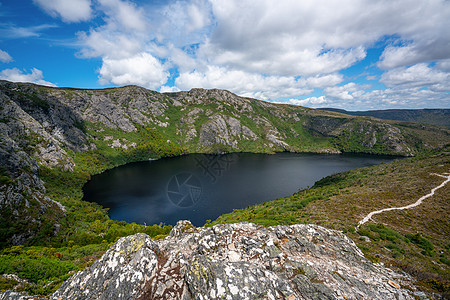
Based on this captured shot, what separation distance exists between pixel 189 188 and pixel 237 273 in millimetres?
84602

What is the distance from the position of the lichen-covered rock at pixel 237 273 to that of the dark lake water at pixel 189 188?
46.7 meters

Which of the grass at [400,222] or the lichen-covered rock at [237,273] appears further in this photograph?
the grass at [400,222]

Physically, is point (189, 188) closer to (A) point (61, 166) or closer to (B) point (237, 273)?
(A) point (61, 166)

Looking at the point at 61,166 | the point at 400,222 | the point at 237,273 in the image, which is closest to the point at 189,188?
the point at 61,166

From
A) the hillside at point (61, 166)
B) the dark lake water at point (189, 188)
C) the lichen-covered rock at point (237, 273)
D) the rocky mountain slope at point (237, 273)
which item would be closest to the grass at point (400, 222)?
the hillside at point (61, 166)

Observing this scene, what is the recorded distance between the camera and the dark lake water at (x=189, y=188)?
216ft

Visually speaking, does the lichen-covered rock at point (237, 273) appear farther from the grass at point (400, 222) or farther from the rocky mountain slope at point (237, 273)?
the grass at point (400, 222)

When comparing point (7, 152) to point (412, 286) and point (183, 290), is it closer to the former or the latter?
point (183, 290)

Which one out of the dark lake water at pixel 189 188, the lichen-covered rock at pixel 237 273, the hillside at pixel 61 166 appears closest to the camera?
the lichen-covered rock at pixel 237 273

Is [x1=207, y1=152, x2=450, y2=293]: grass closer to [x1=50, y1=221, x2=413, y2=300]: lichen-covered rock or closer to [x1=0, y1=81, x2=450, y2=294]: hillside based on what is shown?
[x1=0, y1=81, x2=450, y2=294]: hillside

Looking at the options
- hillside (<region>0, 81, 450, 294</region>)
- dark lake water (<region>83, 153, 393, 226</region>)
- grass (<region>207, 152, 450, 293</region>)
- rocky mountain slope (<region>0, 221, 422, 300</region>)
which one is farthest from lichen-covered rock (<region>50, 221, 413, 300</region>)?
dark lake water (<region>83, 153, 393, 226</region>)

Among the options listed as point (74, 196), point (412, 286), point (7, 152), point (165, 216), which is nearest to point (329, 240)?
point (412, 286)

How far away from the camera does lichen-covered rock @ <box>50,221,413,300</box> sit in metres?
10.4

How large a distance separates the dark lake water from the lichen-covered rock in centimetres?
4671
